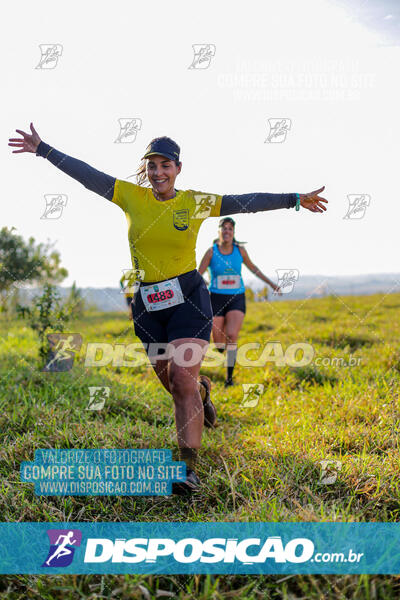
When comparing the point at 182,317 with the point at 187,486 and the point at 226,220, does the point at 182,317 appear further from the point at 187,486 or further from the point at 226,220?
the point at 226,220

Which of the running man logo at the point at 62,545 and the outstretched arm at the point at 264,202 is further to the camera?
the outstretched arm at the point at 264,202

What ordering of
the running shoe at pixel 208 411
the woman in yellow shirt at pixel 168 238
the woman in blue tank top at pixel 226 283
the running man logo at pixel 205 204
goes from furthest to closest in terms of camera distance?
the woman in blue tank top at pixel 226 283 < the running shoe at pixel 208 411 < the running man logo at pixel 205 204 < the woman in yellow shirt at pixel 168 238

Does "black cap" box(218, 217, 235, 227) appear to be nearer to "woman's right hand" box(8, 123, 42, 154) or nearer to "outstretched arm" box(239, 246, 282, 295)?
"outstretched arm" box(239, 246, 282, 295)

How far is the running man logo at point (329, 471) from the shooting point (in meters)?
2.91

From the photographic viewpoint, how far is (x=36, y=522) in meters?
2.70

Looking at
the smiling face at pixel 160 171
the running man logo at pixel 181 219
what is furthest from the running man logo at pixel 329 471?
the smiling face at pixel 160 171

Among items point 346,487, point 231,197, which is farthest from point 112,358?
point 346,487

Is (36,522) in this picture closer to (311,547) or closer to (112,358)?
(311,547)

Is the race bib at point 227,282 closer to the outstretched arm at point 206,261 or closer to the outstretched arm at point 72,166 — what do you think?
the outstretched arm at point 206,261

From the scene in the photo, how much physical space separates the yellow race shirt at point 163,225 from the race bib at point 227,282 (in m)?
3.12

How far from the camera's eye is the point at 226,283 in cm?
664

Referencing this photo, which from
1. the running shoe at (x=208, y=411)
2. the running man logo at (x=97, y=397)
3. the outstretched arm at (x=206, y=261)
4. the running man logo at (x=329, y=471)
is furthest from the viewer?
the outstretched arm at (x=206, y=261)

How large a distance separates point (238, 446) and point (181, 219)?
1.93 metres

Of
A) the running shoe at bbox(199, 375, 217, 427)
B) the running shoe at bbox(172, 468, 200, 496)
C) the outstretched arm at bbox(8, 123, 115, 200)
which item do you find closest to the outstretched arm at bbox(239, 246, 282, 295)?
the running shoe at bbox(199, 375, 217, 427)
